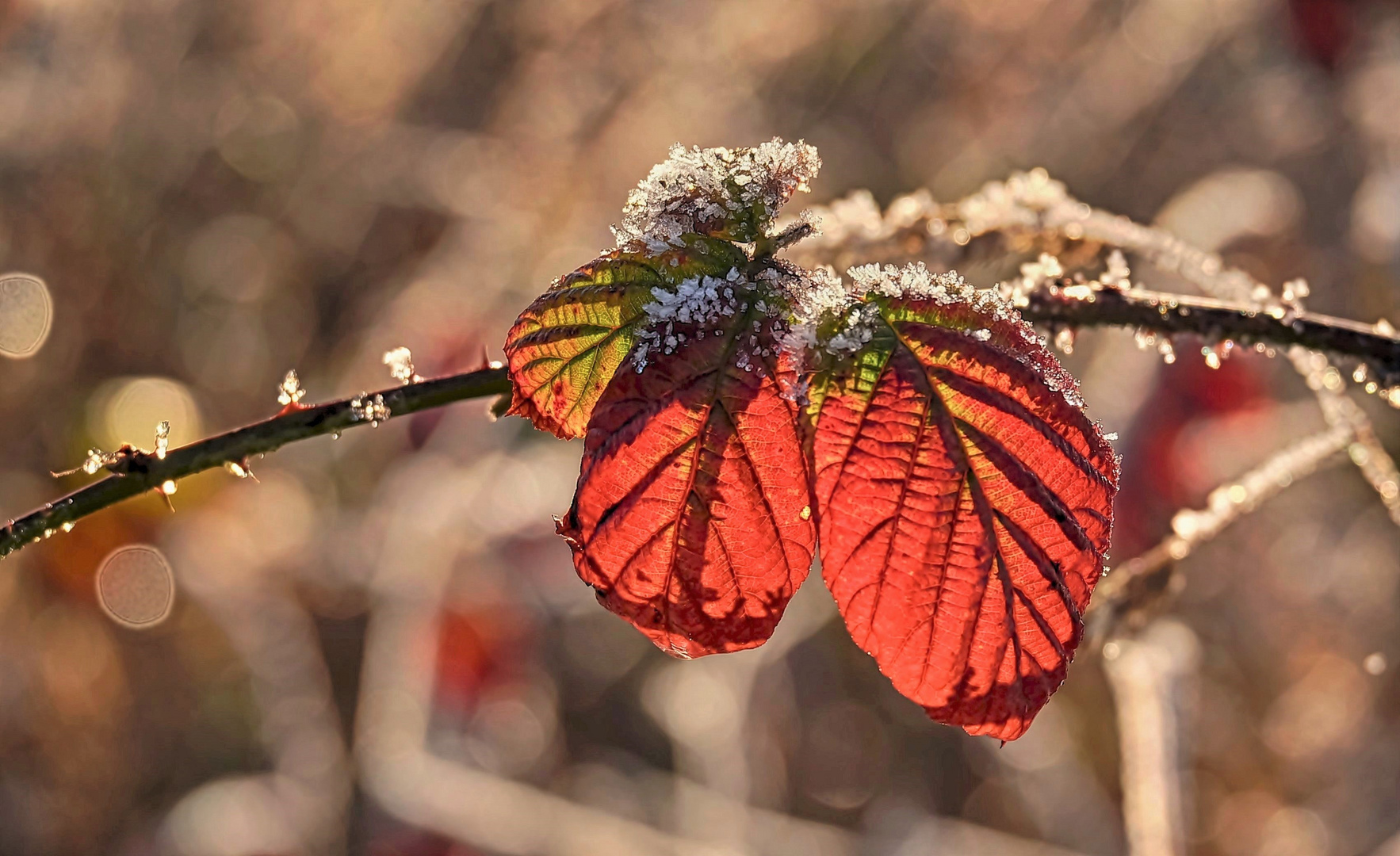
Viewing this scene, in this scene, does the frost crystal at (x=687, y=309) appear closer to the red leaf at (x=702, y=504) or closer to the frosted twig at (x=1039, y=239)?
the red leaf at (x=702, y=504)

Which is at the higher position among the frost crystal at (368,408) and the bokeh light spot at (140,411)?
the bokeh light spot at (140,411)

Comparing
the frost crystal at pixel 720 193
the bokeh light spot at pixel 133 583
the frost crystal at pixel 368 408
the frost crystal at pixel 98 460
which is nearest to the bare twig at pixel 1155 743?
the frost crystal at pixel 720 193

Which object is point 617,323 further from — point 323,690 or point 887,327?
point 323,690

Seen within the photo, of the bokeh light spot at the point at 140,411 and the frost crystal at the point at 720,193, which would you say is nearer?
the frost crystal at the point at 720,193

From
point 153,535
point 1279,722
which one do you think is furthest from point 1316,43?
point 153,535

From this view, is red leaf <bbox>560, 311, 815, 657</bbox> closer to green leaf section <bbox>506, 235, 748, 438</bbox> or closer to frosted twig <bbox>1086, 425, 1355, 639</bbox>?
green leaf section <bbox>506, 235, 748, 438</bbox>

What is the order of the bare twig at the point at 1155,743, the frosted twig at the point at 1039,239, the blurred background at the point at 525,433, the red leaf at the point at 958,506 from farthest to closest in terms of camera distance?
the blurred background at the point at 525,433 < the bare twig at the point at 1155,743 < the frosted twig at the point at 1039,239 < the red leaf at the point at 958,506
